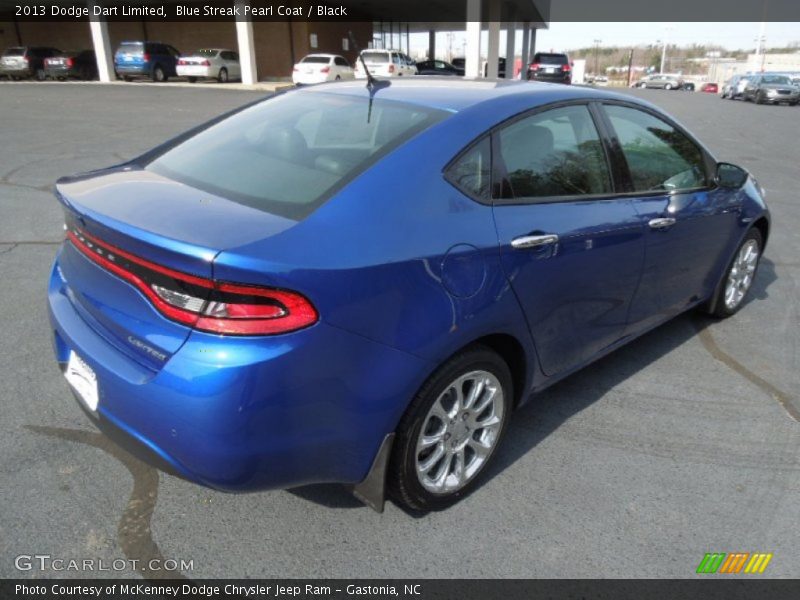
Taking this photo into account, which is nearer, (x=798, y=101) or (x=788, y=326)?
(x=788, y=326)

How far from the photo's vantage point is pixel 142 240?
6.25 ft

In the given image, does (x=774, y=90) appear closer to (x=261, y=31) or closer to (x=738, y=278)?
(x=261, y=31)

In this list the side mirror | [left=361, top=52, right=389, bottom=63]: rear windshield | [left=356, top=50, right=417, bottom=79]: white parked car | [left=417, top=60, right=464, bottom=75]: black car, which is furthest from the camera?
[left=417, top=60, right=464, bottom=75]: black car

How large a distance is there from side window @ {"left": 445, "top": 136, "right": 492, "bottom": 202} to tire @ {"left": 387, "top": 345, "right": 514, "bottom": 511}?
1.99 feet

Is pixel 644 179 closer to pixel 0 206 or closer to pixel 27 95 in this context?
pixel 0 206

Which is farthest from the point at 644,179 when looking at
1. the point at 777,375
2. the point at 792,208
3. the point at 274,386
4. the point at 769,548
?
the point at 792,208

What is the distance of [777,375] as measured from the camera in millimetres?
3662

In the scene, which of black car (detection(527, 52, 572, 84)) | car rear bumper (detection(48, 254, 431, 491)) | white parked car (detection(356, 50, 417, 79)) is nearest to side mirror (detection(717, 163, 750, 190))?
car rear bumper (detection(48, 254, 431, 491))

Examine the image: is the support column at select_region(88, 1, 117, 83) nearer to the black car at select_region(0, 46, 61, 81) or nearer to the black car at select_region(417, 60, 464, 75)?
the black car at select_region(0, 46, 61, 81)

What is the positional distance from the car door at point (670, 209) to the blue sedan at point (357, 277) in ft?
0.12

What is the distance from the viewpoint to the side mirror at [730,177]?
12.7ft

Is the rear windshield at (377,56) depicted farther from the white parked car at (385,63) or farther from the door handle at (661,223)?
the door handle at (661,223)

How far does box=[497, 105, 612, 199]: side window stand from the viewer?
8.45 feet

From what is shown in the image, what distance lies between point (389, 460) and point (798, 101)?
34.0 meters
